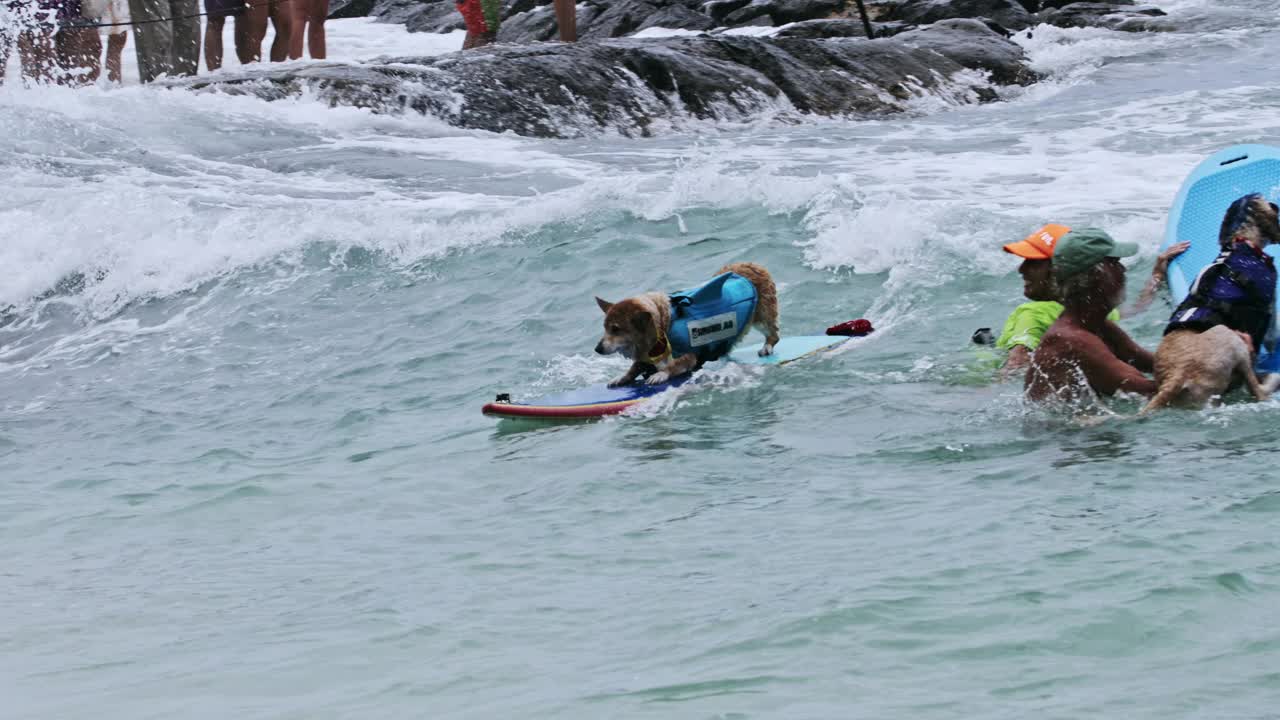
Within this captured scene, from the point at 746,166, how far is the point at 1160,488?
360 inches

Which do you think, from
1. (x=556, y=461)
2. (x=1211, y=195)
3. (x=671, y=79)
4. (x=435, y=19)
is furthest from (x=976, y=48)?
(x=556, y=461)

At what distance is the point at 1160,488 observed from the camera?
14.8 ft

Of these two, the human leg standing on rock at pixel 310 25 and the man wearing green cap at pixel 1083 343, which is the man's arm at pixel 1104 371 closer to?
the man wearing green cap at pixel 1083 343

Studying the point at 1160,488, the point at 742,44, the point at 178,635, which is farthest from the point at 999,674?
the point at 742,44

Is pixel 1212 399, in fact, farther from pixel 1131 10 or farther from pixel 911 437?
pixel 1131 10

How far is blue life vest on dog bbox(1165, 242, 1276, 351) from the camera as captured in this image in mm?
5574

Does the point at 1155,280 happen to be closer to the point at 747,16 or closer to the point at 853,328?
→ the point at 853,328

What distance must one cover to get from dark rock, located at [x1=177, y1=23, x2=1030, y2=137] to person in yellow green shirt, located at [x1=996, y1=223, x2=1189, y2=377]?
9.15 metres

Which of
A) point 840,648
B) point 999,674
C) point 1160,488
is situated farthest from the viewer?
point 1160,488

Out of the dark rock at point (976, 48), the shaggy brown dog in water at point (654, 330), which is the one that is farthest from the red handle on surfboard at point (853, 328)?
the dark rock at point (976, 48)

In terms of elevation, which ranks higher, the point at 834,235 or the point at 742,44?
the point at 742,44

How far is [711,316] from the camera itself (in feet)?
22.1

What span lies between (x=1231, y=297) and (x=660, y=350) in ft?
8.40

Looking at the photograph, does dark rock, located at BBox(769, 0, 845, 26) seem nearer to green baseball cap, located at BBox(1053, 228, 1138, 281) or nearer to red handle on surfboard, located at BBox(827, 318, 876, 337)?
red handle on surfboard, located at BBox(827, 318, 876, 337)
